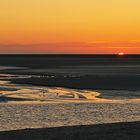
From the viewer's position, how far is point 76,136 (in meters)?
14.1

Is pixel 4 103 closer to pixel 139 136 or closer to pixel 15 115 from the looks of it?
pixel 15 115

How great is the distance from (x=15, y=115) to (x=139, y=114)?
18.6ft

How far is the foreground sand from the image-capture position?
14.0 meters

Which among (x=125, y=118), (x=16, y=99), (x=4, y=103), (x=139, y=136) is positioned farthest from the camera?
(x=16, y=99)

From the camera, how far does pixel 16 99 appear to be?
88.1 feet

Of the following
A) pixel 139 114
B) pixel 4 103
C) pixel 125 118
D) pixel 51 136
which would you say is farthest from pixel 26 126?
pixel 4 103

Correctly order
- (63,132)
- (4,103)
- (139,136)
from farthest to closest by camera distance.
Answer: (4,103), (63,132), (139,136)

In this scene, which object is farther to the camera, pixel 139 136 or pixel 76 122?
pixel 76 122

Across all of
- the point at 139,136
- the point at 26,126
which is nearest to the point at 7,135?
the point at 26,126

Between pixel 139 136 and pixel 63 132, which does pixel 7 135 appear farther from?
pixel 139 136

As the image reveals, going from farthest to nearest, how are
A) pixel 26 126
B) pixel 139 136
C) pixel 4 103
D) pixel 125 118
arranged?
1. pixel 4 103
2. pixel 125 118
3. pixel 26 126
4. pixel 139 136

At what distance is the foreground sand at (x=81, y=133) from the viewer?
1398 cm

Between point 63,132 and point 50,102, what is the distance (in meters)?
10.6

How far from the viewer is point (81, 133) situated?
14664mm
